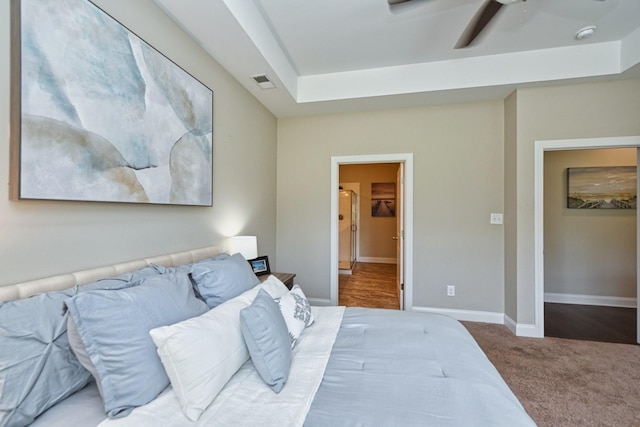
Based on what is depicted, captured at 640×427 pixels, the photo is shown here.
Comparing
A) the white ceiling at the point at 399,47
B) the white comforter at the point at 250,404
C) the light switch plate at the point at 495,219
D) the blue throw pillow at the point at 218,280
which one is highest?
the white ceiling at the point at 399,47

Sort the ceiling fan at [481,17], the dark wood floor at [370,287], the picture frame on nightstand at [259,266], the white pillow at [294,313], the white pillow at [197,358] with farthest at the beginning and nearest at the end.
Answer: the dark wood floor at [370,287] < the picture frame on nightstand at [259,266] < the ceiling fan at [481,17] < the white pillow at [294,313] < the white pillow at [197,358]

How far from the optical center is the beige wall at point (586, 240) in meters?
3.64

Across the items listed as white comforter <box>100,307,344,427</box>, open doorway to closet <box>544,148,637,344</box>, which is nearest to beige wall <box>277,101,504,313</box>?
open doorway to closet <box>544,148,637,344</box>

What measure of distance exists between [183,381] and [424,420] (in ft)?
2.69

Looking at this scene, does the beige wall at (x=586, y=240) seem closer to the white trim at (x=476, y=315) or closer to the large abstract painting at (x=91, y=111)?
the white trim at (x=476, y=315)

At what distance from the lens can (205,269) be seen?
156 cm

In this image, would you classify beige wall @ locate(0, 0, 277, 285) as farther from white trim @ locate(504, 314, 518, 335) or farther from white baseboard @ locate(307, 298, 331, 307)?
white trim @ locate(504, 314, 518, 335)

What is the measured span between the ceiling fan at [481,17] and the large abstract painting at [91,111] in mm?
1519

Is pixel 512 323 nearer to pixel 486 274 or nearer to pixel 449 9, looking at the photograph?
pixel 486 274

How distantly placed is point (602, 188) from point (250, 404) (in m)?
5.03

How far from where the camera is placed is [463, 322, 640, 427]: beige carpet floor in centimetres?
174

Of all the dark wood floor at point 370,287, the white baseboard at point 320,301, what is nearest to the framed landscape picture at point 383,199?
the dark wood floor at point 370,287

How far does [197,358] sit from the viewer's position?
0.97 m

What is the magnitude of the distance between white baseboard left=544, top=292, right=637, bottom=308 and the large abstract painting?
493cm
